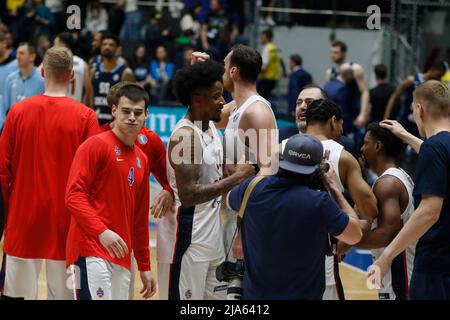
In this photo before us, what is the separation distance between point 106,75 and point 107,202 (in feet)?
20.7

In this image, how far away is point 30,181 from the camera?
6.58 meters

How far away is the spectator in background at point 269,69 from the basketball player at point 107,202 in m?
11.3

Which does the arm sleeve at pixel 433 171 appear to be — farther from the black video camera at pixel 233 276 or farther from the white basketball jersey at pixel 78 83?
the white basketball jersey at pixel 78 83

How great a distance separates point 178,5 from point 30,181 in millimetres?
13319

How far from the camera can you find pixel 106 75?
39.6 feet

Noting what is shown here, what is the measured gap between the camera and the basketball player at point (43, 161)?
6.55 metres

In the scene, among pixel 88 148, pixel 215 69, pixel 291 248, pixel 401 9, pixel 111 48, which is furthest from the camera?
pixel 401 9

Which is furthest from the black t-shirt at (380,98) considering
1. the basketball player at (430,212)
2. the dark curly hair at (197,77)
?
the basketball player at (430,212)

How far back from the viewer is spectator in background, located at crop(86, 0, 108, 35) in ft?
59.4

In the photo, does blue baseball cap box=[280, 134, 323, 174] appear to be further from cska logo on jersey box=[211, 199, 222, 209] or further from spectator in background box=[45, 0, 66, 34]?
spectator in background box=[45, 0, 66, 34]

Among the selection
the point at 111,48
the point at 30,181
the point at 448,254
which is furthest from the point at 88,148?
the point at 111,48

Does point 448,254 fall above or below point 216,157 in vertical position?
below
